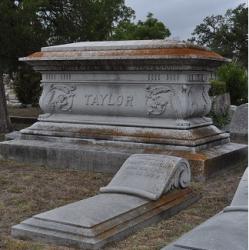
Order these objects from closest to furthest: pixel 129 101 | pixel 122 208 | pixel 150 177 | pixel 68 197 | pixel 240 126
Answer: pixel 122 208
pixel 150 177
pixel 68 197
pixel 129 101
pixel 240 126

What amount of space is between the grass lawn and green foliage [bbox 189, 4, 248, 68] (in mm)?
43029

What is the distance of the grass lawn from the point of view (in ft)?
14.1

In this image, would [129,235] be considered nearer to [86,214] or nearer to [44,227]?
[86,214]

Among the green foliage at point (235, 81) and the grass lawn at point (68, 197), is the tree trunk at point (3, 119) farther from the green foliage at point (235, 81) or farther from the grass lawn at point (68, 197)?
the green foliage at point (235, 81)

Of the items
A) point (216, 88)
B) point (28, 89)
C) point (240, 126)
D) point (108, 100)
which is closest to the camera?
point (108, 100)

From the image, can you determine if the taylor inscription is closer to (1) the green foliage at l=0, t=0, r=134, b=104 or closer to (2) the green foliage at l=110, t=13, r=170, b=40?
(1) the green foliage at l=0, t=0, r=134, b=104

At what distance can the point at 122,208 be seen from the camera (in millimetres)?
4570

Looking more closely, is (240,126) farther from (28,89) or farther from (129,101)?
(28,89)

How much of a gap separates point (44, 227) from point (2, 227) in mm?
583

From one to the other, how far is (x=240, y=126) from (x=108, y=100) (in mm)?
3750

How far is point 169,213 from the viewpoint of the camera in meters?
5.01

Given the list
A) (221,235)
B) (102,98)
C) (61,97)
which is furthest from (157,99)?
(221,235)

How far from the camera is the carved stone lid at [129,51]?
6906 mm

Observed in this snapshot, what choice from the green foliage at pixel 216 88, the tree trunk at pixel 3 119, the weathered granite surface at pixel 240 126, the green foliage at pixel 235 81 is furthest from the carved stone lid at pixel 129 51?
the green foliage at pixel 235 81
